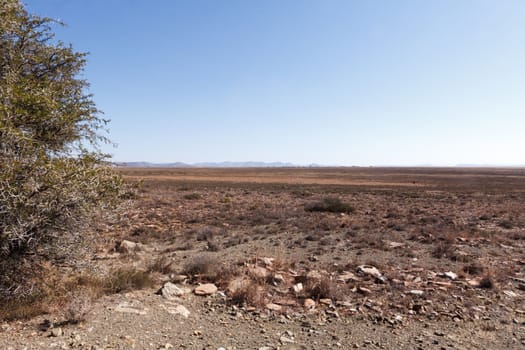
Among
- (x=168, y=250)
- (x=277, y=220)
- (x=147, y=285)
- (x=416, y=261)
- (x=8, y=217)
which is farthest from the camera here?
(x=277, y=220)

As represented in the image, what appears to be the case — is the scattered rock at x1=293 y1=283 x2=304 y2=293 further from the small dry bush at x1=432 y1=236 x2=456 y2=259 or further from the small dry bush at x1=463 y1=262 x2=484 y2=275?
the small dry bush at x1=432 y1=236 x2=456 y2=259

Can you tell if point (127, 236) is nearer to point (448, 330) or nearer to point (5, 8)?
point (5, 8)

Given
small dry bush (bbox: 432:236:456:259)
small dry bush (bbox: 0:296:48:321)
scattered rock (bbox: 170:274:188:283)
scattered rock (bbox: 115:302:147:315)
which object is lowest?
small dry bush (bbox: 432:236:456:259)

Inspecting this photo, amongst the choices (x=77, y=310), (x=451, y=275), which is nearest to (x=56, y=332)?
(x=77, y=310)

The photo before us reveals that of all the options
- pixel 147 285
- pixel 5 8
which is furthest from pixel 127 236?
pixel 5 8

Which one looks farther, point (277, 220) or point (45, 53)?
point (277, 220)

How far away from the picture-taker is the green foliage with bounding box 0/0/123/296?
4512 millimetres

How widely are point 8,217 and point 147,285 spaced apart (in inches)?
124

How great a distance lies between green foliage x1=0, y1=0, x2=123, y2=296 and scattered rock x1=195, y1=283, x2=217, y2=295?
2.51 m

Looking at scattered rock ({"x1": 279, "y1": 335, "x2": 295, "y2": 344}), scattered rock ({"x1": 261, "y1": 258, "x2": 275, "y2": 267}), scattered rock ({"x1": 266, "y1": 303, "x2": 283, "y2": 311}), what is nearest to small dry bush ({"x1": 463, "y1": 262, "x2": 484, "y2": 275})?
scattered rock ({"x1": 261, "y1": 258, "x2": 275, "y2": 267})

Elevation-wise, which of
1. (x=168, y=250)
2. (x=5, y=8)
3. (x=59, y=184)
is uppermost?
(x=5, y=8)

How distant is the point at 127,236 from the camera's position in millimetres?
12648

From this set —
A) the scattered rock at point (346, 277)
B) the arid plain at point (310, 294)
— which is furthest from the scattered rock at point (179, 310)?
the scattered rock at point (346, 277)

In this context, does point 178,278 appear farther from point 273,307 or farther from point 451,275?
point 451,275
